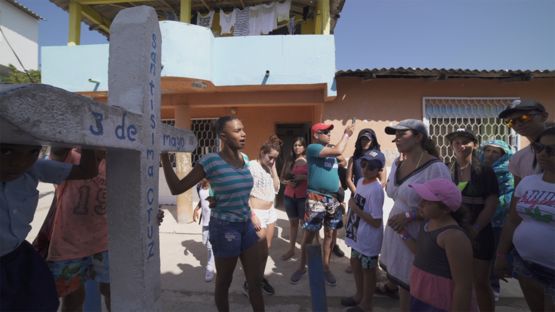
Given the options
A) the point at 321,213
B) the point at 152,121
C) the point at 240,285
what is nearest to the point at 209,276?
the point at 240,285

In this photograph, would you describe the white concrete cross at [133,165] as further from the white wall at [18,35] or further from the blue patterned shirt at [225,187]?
the white wall at [18,35]

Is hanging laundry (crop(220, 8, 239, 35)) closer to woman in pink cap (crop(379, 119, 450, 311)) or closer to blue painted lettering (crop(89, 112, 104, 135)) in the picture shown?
woman in pink cap (crop(379, 119, 450, 311))

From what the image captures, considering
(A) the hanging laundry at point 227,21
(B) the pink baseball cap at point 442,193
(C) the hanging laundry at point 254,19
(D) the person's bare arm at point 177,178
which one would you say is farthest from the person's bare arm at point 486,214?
(A) the hanging laundry at point 227,21

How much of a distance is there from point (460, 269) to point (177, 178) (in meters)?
1.64

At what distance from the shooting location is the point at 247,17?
7.35m

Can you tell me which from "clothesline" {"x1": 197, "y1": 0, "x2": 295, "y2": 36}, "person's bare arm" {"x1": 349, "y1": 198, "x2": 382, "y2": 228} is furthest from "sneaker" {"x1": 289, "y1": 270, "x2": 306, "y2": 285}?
"clothesline" {"x1": 197, "y1": 0, "x2": 295, "y2": 36}

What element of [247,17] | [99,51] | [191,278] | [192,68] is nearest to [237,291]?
[191,278]

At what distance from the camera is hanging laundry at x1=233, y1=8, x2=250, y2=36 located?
7.34 meters

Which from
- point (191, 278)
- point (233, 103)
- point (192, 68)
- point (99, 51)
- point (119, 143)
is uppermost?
point (99, 51)

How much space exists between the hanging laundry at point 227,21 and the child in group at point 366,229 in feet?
19.2

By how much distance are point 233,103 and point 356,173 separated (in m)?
3.37

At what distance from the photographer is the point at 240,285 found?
3.43m

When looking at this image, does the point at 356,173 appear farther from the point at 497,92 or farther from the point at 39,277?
the point at 497,92

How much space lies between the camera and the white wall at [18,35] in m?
19.4
